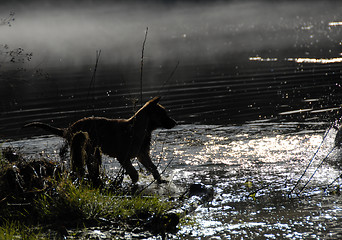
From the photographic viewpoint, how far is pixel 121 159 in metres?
9.63

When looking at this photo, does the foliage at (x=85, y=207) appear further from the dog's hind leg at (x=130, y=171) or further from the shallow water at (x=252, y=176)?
the dog's hind leg at (x=130, y=171)

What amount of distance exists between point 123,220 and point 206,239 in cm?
121

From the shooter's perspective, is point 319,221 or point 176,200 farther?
point 176,200

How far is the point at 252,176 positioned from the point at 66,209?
446 centimetres

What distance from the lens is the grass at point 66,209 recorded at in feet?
21.5

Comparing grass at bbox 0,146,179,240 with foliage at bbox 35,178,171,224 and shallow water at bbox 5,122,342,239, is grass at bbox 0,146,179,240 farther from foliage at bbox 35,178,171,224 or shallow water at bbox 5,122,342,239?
shallow water at bbox 5,122,342,239

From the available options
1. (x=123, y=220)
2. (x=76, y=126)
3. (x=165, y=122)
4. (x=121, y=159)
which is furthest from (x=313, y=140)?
(x=123, y=220)

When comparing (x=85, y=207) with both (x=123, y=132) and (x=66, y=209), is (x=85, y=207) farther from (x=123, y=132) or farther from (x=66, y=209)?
(x=123, y=132)

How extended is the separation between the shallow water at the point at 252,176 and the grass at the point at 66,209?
468 millimetres

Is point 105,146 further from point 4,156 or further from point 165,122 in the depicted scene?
point 4,156

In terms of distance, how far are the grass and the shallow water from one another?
468 millimetres

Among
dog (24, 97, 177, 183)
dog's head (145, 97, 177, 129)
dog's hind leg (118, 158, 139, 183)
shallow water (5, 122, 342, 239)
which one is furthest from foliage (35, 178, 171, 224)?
dog's head (145, 97, 177, 129)

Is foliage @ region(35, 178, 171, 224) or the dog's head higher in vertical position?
the dog's head

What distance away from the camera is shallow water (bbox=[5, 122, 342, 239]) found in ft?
22.3
